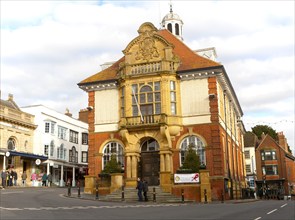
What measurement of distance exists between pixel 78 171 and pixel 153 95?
2937cm

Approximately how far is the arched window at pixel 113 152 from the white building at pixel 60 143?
16719mm

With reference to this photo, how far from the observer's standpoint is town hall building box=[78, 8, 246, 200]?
Answer: 93.5ft

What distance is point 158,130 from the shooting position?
28.9m

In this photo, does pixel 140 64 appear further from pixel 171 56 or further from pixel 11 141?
pixel 11 141

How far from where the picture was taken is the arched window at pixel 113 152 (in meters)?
30.7

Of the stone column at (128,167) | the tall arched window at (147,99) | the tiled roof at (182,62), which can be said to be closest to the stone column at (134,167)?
the stone column at (128,167)

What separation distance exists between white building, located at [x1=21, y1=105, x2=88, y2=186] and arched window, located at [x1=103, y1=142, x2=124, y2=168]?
1672 centimetres

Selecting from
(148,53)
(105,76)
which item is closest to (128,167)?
(105,76)

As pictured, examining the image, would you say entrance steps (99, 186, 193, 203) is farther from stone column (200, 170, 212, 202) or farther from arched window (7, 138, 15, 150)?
arched window (7, 138, 15, 150)

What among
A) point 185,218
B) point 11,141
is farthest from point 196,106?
point 11,141

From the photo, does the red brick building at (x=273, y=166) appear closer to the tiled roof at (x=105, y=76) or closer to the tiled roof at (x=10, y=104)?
the tiled roof at (x=105, y=76)

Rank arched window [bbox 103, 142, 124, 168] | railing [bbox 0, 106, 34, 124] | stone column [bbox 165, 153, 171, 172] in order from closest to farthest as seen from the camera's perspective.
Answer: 1. stone column [bbox 165, 153, 171, 172]
2. arched window [bbox 103, 142, 124, 168]
3. railing [bbox 0, 106, 34, 124]

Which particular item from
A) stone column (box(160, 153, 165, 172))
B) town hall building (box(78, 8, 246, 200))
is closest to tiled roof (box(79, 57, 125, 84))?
town hall building (box(78, 8, 246, 200))

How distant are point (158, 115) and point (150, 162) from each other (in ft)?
12.9
